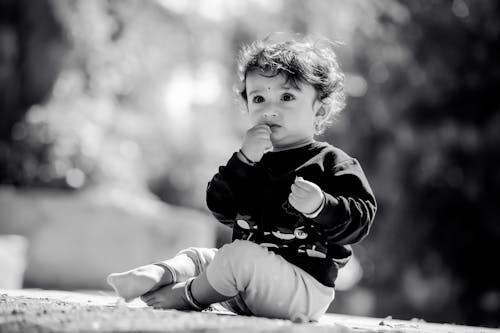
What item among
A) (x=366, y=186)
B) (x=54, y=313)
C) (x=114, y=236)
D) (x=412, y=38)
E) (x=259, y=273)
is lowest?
(x=114, y=236)

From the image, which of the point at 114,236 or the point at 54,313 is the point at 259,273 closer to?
the point at 54,313

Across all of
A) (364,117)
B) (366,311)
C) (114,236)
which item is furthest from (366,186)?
→ (366,311)

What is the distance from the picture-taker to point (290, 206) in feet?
7.74

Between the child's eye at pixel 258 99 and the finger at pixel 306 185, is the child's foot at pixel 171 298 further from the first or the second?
the child's eye at pixel 258 99

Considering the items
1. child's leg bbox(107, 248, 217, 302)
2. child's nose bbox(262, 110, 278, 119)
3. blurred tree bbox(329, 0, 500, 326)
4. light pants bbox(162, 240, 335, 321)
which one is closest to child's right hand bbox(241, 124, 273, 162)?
Result: child's nose bbox(262, 110, 278, 119)

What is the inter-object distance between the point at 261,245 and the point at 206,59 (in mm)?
12778

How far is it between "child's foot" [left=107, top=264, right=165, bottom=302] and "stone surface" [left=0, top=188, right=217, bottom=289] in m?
4.85

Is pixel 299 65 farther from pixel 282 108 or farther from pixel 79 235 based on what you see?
pixel 79 235

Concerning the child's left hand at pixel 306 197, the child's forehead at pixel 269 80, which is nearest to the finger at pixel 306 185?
the child's left hand at pixel 306 197

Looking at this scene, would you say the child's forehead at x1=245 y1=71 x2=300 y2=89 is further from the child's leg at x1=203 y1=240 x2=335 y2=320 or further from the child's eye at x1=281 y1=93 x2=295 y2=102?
the child's leg at x1=203 y1=240 x2=335 y2=320

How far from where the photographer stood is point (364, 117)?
1016 cm

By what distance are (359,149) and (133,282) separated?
8.04 m

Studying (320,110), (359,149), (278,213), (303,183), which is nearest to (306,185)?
(303,183)

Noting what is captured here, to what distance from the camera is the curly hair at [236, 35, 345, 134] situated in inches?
100
